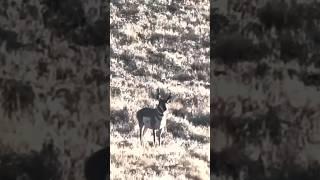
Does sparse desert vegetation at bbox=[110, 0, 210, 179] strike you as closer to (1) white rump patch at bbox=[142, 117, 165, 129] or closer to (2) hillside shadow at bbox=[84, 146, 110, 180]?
(1) white rump patch at bbox=[142, 117, 165, 129]

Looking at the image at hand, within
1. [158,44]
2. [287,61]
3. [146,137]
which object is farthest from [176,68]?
[287,61]

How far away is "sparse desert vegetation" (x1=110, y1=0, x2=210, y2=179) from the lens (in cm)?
753

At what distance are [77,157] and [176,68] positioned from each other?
7.05 metres

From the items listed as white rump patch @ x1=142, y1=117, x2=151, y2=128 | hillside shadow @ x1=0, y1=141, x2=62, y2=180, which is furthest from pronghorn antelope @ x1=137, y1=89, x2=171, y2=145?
hillside shadow @ x1=0, y1=141, x2=62, y2=180

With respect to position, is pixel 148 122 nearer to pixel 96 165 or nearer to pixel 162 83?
pixel 162 83

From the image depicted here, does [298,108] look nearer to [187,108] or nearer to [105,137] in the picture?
[105,137]

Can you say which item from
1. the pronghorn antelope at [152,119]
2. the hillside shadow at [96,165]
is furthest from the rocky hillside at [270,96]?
the pronghorn antelope at [152,119]

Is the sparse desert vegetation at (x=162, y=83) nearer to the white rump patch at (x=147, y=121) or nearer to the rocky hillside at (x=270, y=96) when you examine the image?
the white rump patch at (x=147, y=121)

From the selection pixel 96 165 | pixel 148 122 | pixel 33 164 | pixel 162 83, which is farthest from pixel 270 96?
pixel 162 83

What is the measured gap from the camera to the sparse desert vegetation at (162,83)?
297 inches

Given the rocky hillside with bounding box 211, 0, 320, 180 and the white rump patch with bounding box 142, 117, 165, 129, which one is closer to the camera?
the rocky hillside with bounding box 211, 0, 320, 180

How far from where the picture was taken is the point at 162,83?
8.22 metres

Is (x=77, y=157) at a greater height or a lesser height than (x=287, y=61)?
lesser

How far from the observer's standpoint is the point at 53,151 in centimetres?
136
